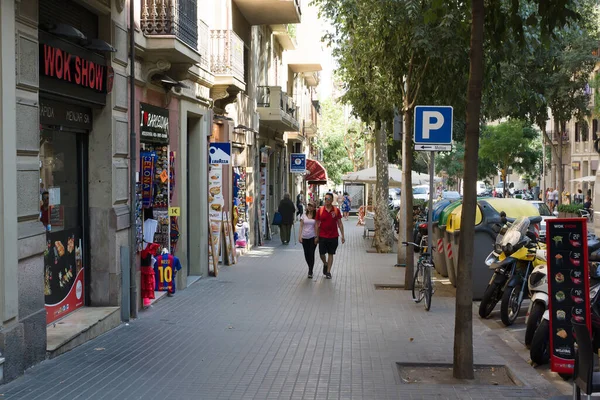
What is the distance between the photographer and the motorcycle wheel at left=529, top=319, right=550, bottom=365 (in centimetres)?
845

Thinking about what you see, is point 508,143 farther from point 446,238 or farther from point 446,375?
point 446,375

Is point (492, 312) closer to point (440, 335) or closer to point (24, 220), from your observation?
point (440, 335)

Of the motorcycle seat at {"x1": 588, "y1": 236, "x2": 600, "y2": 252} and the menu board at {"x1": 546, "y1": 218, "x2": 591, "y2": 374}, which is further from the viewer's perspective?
the motorcycle seat at {"x1": 588, "y1": 236, "x2": 600, "y2": 252}

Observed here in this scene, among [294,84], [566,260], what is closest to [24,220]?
[566,260]

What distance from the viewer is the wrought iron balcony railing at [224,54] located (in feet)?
61.2

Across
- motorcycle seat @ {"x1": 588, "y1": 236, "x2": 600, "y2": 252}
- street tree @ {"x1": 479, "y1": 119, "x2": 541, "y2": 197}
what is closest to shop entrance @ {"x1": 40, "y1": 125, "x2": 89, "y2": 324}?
motorcycle seat @ {"x1": 588, "y1": 236, "x2": 600, "y2": 252}

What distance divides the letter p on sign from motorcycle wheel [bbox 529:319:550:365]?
485 cm

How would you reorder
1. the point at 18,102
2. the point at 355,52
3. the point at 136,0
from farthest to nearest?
the point at 355,52 → the point at 136,0 → the point at 18,102

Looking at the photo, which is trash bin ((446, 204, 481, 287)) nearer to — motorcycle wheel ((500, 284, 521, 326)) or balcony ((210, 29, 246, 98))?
motorcycle wheel ((500, 284, 521, 326))

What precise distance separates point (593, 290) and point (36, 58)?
242 inches

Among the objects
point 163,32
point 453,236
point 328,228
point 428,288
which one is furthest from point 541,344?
point 328,228

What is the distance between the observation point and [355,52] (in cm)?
1750

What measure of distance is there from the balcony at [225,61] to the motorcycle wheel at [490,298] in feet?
29.3

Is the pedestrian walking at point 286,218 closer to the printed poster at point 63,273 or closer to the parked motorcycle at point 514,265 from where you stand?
the parked motorcycle at point 514,265
